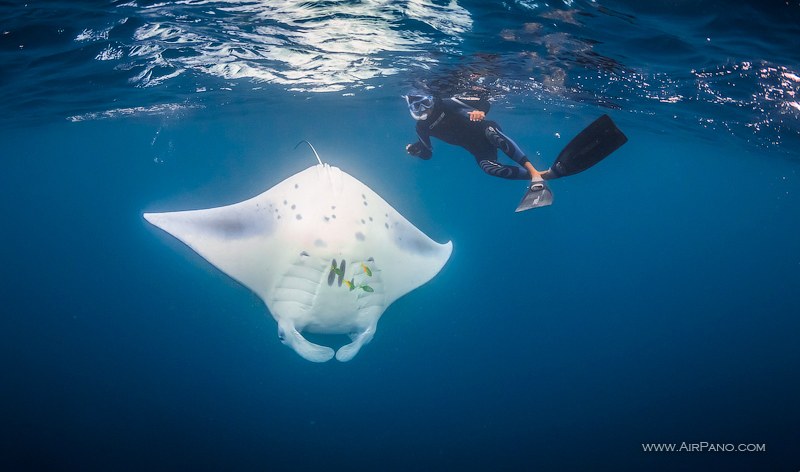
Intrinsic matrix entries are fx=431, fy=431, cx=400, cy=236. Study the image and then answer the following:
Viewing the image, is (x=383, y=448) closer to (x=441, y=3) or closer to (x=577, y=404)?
(x=577, y=404)

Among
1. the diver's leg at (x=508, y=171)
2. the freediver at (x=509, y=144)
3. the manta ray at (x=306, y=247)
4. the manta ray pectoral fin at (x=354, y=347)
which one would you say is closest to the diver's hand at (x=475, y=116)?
the freediver at (x=509, y=144)

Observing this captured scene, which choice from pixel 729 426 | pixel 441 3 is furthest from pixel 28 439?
pixel 729 426

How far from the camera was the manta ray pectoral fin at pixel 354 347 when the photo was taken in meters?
5.06

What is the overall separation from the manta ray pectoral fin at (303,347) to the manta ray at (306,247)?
0.04ft

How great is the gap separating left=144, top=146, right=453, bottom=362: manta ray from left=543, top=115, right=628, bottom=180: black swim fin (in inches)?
92.3

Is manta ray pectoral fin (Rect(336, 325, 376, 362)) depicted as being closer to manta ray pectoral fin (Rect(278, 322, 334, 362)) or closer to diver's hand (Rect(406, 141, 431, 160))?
manta ray pectoral fin (Rect(278, 322, 334, 362))

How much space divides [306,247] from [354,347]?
1314 mm

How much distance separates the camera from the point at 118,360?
2050cm

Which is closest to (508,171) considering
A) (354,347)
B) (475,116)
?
(475,116)

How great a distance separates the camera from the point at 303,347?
488 cm

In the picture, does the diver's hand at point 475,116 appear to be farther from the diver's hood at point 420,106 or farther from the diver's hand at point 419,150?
the diver's hood at point 420,106

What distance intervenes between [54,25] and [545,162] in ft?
172

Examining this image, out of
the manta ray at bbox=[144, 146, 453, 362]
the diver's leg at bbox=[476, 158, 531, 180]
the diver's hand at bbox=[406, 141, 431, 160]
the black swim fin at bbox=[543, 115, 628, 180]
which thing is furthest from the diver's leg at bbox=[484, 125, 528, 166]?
the manta ray at bbox=[144, 146, 453, 362]

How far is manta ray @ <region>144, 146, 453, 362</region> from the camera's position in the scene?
493cm
